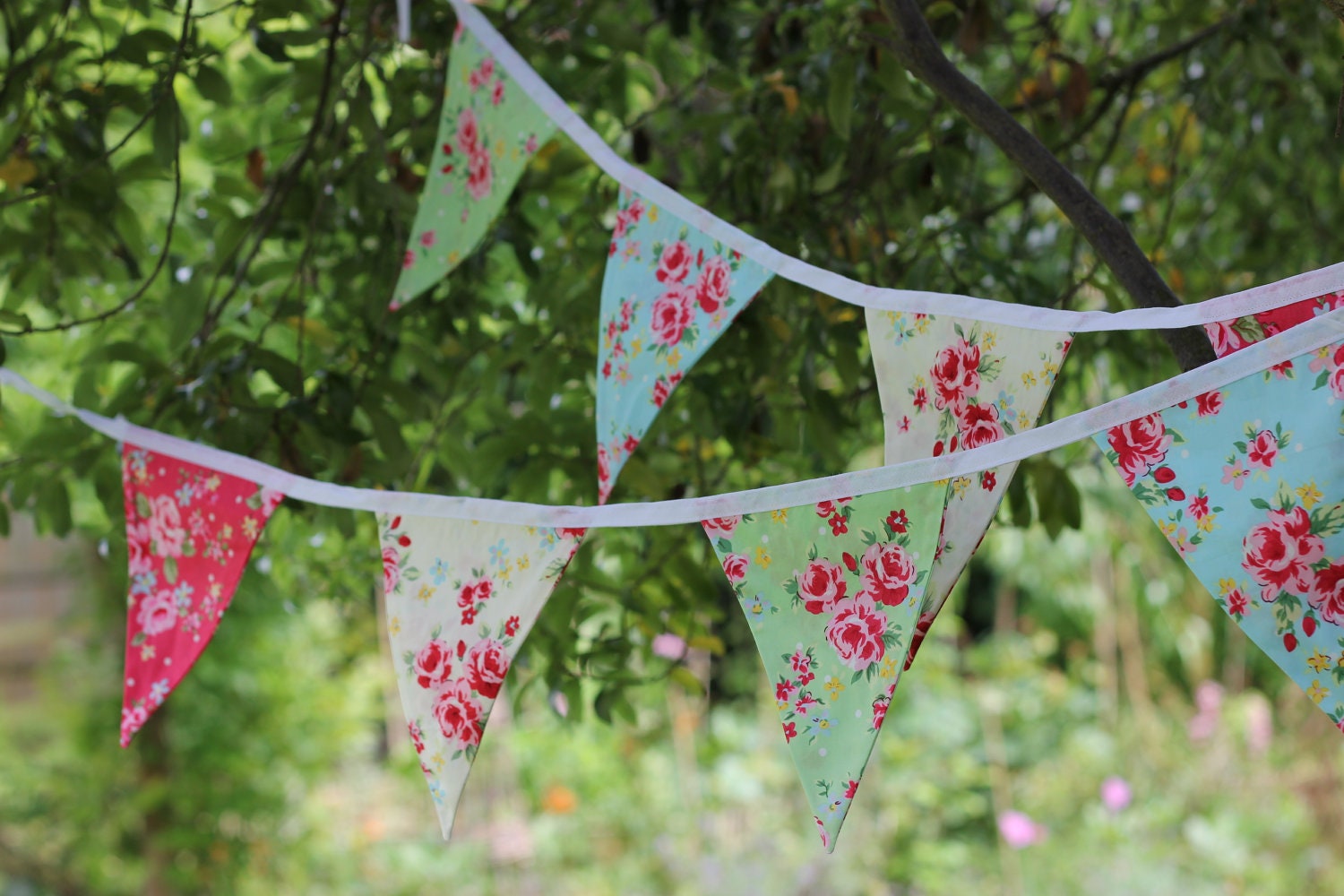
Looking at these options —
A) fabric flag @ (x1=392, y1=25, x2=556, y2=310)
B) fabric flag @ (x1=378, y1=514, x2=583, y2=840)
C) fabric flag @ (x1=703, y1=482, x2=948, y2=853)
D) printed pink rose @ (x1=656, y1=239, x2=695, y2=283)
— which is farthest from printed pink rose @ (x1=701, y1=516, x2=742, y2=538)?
fabric flag @ (x1=392, y1=25, x2=556, y2=310)

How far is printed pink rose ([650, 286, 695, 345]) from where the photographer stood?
0.87 meters

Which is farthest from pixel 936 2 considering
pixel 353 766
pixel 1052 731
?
pixel 353 766

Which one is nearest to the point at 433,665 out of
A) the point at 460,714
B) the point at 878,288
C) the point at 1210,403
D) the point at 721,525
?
the point at 460,714

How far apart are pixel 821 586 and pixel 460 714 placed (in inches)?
11.9

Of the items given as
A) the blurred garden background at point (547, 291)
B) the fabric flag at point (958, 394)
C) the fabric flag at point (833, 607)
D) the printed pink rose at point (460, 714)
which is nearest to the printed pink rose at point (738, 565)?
the fabric flag at point (833, 607)

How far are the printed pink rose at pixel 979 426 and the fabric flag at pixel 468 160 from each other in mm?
514

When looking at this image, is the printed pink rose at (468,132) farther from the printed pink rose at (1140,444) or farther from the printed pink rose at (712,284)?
the printed pink rose at (1140,444)

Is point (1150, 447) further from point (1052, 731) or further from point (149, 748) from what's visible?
point (1052, 731)

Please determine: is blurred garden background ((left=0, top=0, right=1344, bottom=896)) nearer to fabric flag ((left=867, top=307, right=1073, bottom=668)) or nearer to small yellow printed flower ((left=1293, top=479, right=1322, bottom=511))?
fabric flag ((left=867, top=307, right=1073, bottom=668))

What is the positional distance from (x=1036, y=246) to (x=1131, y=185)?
291 millimetres

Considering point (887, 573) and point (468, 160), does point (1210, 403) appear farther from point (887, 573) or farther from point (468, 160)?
point (468, 160)

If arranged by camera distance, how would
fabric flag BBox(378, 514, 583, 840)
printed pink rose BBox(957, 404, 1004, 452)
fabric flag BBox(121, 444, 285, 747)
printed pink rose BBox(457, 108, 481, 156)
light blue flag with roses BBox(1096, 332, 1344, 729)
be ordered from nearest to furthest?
light blue flag with roses BBox(1096, 332, 1344, 729), printed pink rose BBox(957, 404, 1004, 452), fabric flag BBox(378, 514, 583, 840), fabric flag BBox(121, 444, 285, 747), printed pink rose BBox(457, 108, 481, 156)

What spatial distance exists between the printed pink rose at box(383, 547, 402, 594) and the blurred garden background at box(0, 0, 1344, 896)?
235 millimetres

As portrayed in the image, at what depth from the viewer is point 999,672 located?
321 cm
